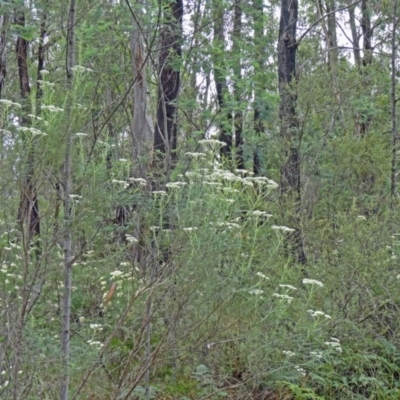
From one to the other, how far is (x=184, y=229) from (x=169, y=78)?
5121 millimetres

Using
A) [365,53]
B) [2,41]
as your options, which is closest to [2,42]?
[2,41]

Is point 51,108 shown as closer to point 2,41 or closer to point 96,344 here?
point 96,344

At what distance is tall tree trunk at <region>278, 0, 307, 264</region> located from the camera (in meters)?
8.05

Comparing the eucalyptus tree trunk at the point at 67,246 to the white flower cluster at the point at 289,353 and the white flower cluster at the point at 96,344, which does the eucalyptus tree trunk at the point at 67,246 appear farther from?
the white flower cluster at the point at 289,353

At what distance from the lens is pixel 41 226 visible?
4078 millimetres

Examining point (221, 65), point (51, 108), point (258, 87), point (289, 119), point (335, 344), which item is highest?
point (221, 65)

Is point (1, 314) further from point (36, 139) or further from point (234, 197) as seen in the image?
point (234, 197)

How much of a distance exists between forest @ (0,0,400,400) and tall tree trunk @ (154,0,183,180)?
49mm

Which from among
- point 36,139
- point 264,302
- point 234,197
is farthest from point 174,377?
point 36,139

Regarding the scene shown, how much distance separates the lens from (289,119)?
29.8 ft

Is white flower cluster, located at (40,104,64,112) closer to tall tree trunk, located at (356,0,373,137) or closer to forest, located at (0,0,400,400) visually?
forest, located at (0,0,400,400)

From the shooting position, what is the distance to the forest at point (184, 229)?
3.59m

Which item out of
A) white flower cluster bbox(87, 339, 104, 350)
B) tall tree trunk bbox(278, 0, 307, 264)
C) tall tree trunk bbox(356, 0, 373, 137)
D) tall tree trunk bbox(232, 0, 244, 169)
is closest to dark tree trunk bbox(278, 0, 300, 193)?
tall tree trunk bbox(278, 0, 307, 264)

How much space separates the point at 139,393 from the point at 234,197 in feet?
5.22
